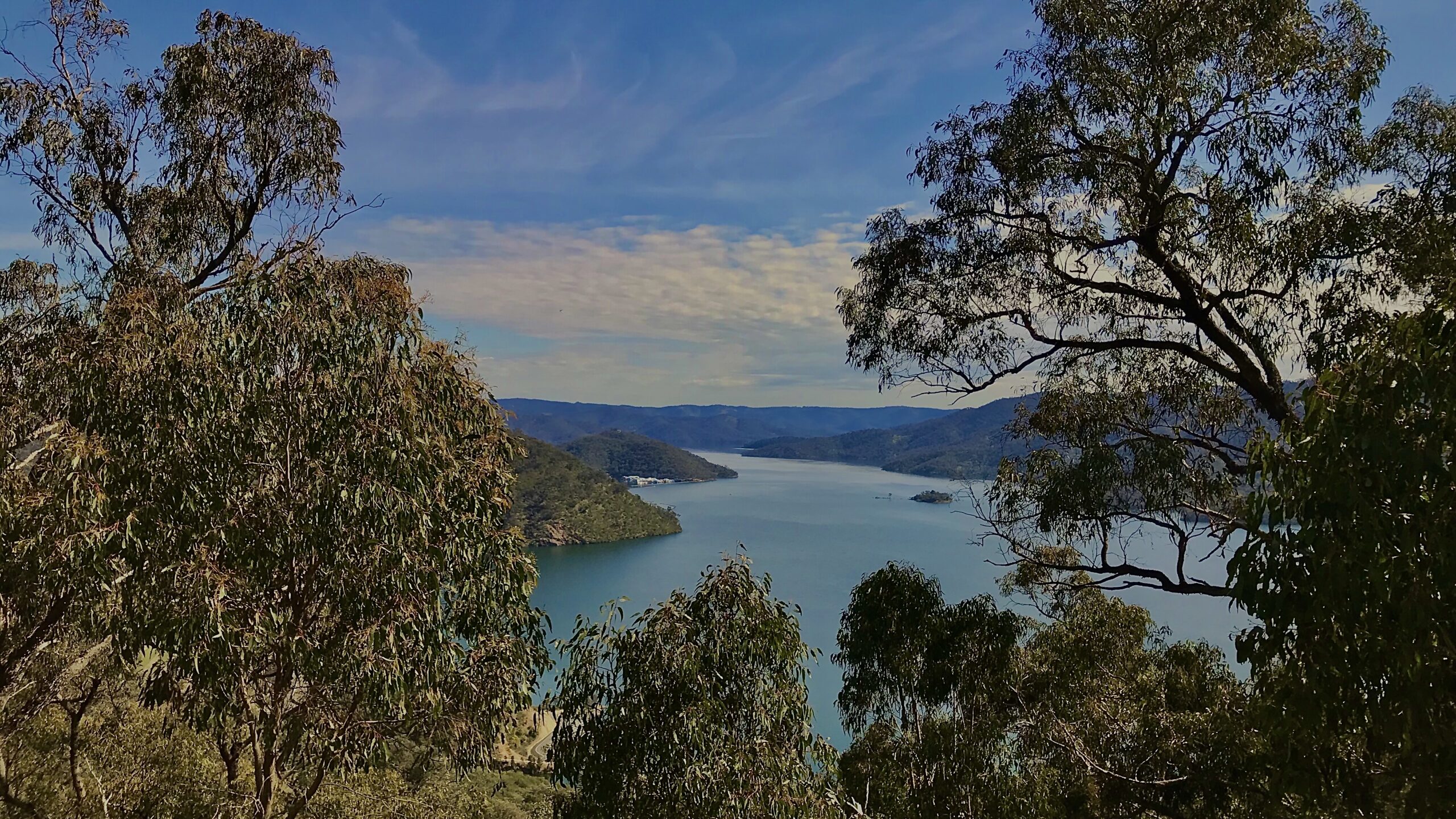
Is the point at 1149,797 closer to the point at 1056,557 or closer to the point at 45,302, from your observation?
the point at 1056,557

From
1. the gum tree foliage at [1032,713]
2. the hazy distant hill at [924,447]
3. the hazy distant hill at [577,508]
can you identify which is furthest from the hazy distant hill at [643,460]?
the gum tree foliage at [1032,713]

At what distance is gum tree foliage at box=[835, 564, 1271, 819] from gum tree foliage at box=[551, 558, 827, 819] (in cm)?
241

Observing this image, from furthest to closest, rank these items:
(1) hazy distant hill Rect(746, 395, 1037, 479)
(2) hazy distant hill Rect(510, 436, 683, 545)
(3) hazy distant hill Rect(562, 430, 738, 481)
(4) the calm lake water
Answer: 1. (3) hazy distant hill Rect(562, 430, 738, 481)
2. (1) hazy distant hill Rect(746, 395, 1037, 479)
3. (2) hazy distant hill Rect(510, 436, 683, 545)
4. (4) the calm lake water

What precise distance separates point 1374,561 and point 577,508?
171 ft

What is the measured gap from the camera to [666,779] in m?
2.61

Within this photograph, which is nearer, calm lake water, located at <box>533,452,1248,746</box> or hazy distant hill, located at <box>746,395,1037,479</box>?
calm lake water, located at <box>533,452,1248,746</box>

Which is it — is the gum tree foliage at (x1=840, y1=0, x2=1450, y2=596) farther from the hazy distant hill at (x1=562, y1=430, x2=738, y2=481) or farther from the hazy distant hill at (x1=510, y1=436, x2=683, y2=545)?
the hazy distant hill at (x1=562, y1=430, x2=738, y2=481)

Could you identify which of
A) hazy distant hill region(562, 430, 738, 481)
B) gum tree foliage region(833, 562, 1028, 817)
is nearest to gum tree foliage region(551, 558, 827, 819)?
gum tree foliage region(833, 562, 1028, 817)

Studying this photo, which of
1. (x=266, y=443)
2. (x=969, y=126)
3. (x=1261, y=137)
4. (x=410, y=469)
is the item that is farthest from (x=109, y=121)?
(x=1261, y=137)

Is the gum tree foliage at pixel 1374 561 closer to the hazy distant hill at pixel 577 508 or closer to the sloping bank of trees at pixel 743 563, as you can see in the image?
the sloping bank of trees at pixel 743 563

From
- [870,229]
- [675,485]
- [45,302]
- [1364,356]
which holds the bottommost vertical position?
[675,485]

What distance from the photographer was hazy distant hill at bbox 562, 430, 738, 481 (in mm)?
93500

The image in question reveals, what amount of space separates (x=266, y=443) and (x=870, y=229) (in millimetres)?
4234

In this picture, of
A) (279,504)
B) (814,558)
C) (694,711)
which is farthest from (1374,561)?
(814,558)
